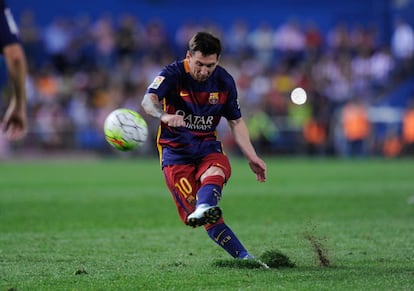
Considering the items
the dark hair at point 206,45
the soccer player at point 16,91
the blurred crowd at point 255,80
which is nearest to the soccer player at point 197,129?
the dark hair at point 206,45

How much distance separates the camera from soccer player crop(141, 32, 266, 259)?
7796 mm

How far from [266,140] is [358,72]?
12.9ft

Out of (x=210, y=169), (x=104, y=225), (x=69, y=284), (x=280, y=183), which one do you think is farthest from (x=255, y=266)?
(x=280, y=183)

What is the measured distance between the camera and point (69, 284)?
705 cm

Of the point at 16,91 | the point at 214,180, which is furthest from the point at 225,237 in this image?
the point at 16,91

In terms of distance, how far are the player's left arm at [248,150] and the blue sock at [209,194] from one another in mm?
474

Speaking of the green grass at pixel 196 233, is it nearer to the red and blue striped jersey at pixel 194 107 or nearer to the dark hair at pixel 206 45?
the red and blue striped jersey at pixel 194 107

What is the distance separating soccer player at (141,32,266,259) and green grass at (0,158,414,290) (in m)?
0.60

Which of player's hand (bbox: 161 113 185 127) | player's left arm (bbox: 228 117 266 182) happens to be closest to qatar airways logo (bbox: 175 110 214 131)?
player's left arm (bbox: 228 117 266 182)

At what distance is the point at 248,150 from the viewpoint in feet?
26.3

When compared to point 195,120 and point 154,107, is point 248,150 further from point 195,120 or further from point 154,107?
point 154,107

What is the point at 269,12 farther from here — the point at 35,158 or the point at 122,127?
the point at 122,127

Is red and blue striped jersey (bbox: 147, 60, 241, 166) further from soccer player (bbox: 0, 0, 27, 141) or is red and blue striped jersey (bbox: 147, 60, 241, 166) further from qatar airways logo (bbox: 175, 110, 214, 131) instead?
soccer player (bbox: 0, 0, 27, 141)

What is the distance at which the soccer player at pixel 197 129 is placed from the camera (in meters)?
7.80
